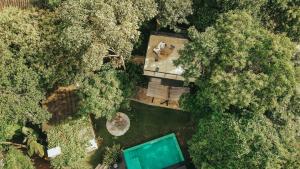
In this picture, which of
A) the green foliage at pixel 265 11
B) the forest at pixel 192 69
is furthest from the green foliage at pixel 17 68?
the green foliage at pixel 265 11

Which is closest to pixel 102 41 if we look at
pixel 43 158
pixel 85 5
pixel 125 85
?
pixel 85 5

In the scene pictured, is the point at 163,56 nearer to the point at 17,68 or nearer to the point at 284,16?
the point at 284,16

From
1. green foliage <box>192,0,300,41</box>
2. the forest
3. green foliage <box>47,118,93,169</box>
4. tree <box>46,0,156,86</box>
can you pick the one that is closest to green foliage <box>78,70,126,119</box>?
the forest

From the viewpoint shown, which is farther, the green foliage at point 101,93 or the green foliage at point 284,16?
the green foliage at point 101,93

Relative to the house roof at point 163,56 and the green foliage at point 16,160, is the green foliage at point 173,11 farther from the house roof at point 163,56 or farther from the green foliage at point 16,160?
the green foliage at point 16,160

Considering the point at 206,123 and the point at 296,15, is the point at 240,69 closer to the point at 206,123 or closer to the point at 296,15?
the point at 206,123

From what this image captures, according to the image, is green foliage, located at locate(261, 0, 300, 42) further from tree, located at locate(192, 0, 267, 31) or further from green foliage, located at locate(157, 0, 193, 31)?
green foliage, located at locate(157, 0, 193, 31)
